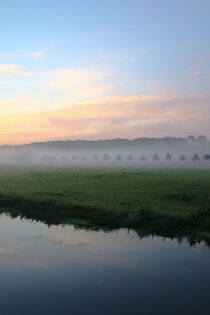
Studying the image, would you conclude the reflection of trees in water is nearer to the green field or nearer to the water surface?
the water surface

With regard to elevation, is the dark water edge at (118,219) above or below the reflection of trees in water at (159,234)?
above

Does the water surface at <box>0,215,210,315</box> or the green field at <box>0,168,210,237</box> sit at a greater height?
the green field at <box>0,168,210,237</box>

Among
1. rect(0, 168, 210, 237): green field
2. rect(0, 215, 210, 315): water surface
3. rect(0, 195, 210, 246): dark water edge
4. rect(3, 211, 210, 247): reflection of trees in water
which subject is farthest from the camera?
rect(0, 168, 210, 237): green field

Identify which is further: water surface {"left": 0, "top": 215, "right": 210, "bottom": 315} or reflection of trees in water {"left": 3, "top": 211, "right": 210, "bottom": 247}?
reflection of trees in water {"left": 3, "top": 211, "right": 210, "bottom": 247}

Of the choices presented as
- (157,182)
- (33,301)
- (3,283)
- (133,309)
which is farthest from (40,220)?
(157,182)

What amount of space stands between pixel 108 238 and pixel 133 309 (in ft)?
31.6

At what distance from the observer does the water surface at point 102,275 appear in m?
13.2

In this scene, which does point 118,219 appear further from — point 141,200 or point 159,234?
point 141,200

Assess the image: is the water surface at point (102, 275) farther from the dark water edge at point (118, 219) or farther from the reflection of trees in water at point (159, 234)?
the dark water edge at point (118, 219)

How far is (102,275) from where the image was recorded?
1602 centimetres

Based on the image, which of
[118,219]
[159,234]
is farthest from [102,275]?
[118,219]

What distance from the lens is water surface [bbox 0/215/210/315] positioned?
43.3 feet

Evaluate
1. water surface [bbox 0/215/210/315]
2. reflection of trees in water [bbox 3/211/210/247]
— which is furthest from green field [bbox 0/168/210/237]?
water surface [bbox 0/215/210/315]

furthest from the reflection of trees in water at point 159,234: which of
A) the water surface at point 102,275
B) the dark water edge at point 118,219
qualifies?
the water surface at point 102,275
